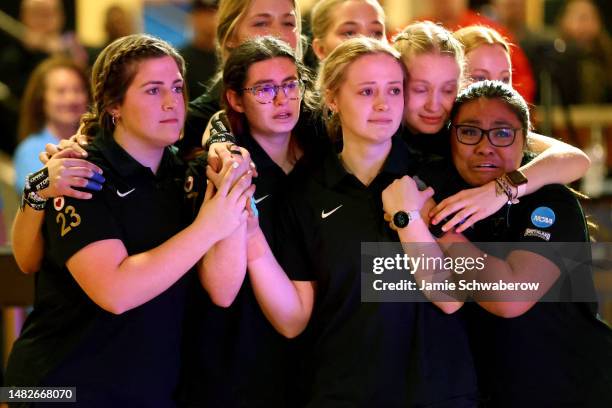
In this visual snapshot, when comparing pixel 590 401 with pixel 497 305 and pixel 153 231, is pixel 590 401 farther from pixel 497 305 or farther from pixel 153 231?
pixel 153 231

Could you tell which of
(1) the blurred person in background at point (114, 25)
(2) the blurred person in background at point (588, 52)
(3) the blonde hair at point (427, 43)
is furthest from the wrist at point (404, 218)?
(2) the blurred person in background at point (588, 52)

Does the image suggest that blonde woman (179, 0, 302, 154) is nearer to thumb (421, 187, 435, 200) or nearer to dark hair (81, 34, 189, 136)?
dark hair (81, 34, 189, 136)

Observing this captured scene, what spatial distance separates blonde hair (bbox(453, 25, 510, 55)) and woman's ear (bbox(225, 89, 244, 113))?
86cm

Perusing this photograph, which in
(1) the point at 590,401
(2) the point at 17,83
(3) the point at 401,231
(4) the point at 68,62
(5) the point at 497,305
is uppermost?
(2) the point at 17,83

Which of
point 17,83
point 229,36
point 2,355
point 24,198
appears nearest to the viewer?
point 24,198

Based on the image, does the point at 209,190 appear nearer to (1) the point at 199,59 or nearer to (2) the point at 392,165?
(2) the point at 392,165

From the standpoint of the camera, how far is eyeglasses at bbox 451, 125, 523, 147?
8.45 ft

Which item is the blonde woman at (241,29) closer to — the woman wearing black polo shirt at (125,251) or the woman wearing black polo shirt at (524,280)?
the woman wearing black polo shirt at (125,251)

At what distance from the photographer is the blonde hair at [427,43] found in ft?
8.93

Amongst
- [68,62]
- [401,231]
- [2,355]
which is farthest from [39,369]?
[68,62]

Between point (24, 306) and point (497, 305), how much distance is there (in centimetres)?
197

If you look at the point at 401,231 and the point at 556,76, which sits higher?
the point at 556,76

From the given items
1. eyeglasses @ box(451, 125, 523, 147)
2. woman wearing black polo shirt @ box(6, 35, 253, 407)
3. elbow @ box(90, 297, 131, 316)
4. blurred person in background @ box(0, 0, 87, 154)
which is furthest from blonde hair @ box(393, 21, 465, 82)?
blurred person in background @ box(0, 0, 87, 154)

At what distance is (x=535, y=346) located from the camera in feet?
8.30
